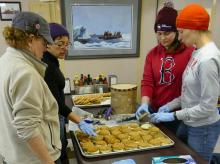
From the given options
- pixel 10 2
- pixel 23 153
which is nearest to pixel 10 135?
pixel 23 153

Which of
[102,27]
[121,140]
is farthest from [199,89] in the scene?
[102,27]

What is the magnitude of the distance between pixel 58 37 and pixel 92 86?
1007 mm

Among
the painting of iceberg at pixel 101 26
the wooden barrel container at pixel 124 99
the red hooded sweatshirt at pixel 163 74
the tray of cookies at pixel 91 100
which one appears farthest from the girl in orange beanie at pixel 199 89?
the painting of iceberg at pixel 101 26

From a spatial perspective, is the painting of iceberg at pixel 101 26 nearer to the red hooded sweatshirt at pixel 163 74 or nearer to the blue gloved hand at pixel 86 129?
the red hooded sweatshirt at pixel 163 74

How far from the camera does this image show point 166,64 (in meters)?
1.59

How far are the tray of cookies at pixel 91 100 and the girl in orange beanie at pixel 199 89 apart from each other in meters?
0.85

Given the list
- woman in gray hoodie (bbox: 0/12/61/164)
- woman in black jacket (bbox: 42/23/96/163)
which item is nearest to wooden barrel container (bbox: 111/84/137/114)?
woman in black jacket (bbox: 42/23/96/163)

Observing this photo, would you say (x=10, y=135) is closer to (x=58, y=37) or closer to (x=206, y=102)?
(x=58, y=37)

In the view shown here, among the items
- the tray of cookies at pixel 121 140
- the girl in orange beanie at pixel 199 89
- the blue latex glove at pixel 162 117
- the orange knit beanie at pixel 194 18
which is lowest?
the tray of cookies at pixel 121 140

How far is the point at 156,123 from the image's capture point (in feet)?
5.00

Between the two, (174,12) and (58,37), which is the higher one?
(174,12)

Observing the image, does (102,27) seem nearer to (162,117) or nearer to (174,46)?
(174,46)

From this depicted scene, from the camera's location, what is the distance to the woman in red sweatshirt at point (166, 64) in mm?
1552

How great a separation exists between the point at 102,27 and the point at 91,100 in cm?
96
